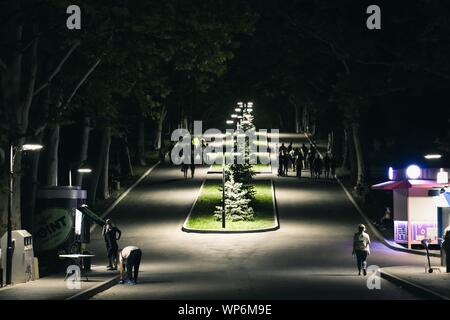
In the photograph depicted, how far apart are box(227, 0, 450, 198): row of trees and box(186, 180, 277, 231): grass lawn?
571 centimetres

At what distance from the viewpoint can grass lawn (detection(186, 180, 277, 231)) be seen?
5125 cm

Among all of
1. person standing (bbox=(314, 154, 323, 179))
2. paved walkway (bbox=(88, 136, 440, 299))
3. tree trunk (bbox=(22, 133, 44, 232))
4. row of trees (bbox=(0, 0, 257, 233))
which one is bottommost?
paved walkway (bbox=(88, 136, 440, 299))

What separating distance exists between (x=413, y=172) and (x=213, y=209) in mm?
17062

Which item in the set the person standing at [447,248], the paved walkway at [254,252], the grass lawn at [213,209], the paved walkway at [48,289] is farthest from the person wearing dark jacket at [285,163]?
the paved walkway at [48,289]

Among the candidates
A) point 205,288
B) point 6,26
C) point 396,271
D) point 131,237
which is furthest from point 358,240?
point 131,237

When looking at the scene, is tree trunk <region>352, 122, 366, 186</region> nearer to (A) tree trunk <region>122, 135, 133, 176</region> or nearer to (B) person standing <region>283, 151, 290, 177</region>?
(B) person standing <region>283, 151, 290, 177</region>

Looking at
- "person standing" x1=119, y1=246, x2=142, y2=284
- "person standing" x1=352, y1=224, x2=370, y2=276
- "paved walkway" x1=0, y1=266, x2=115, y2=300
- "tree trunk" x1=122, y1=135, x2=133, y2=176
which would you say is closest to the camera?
"paved walkway" x1=0, y1=266, x2=115, y2=300

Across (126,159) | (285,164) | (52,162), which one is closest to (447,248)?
(52,162)

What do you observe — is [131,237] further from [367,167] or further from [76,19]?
[367,167]

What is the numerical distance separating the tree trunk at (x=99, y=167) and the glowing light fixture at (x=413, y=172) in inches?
869

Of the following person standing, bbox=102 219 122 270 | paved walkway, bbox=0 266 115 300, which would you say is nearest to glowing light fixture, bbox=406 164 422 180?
person standing, bbox=102 219 122 270

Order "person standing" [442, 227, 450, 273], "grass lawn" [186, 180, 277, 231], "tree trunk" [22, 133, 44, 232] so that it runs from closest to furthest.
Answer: "person standing" [442, 227, 450, 273] → "tree trunk" [22, 133, 44, 232] → "grass lawn" [186, 180, 277, 231]

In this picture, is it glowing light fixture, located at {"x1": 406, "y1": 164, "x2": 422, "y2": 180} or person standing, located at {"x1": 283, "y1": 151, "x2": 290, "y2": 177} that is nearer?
glowing light fixture, located at {"x1": 406, "y1": 164, "x2": 422, "y2": 180}

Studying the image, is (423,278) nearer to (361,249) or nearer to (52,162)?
(361,249)
